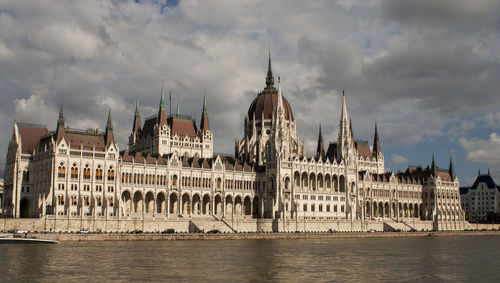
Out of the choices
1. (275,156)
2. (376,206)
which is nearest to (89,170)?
(275,156)

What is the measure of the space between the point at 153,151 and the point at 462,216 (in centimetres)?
9434

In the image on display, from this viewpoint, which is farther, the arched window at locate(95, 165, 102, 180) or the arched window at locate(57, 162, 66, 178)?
the arched window at locate(95, 165, 102, 180)

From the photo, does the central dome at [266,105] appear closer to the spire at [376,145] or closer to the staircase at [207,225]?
the spire at [376,145]

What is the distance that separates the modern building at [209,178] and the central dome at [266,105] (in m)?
0.29

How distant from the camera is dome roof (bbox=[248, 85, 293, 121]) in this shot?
531ft

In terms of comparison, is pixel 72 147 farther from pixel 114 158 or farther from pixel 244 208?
pixel 244 208

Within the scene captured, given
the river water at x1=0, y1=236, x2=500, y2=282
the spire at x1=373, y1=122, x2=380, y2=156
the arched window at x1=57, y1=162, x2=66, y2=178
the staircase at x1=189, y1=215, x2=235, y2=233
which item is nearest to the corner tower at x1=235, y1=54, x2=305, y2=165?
the staircase at x1=189, y1=215, x2=235, y2=233

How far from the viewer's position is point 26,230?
324 feet

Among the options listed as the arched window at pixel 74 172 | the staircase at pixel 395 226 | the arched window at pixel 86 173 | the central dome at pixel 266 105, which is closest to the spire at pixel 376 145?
the staircase at pixel 395 226

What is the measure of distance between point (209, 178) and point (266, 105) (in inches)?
1560

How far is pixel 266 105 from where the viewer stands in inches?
6432

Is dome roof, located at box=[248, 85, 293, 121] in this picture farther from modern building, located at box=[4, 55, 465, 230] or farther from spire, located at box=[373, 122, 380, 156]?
spire, located at box=[373, 122, 380, 156]

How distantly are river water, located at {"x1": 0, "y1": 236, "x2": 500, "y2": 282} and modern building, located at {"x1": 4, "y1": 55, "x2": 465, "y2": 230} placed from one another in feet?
86.7

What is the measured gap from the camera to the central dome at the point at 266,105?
531 feet
